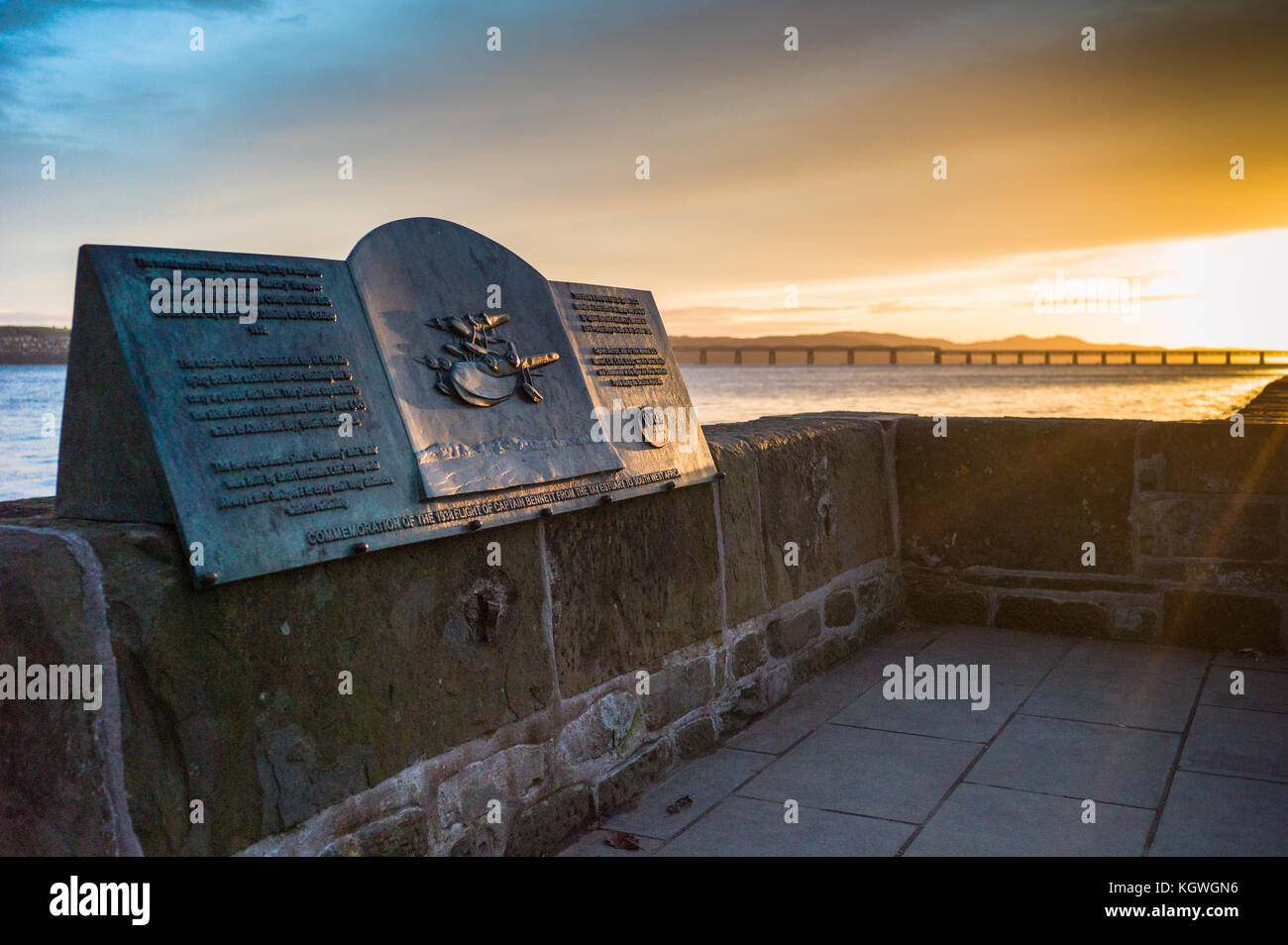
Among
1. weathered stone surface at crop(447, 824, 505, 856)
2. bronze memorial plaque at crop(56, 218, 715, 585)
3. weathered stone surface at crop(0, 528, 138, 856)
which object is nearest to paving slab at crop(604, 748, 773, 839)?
weathered stone surface at crop(447, 824, 505, 856)

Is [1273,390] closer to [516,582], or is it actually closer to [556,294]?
[556,294]

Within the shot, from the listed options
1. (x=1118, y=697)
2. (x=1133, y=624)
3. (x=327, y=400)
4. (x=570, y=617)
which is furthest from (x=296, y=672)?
(x=1133, y=624)

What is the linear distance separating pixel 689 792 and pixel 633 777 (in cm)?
20

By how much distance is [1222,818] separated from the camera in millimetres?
3246

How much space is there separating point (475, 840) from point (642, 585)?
107 centimetres

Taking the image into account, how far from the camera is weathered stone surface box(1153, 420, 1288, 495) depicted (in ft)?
16.3

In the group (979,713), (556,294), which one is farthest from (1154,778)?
(556,294)

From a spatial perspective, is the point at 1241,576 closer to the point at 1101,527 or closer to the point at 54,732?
the point at 1101,527

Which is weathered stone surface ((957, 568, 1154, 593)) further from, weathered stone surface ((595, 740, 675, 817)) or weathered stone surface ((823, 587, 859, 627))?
weathered stone surface ((595, 740, 675, 817))

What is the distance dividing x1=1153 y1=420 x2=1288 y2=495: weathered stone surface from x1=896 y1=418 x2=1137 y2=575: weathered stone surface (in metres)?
0.20

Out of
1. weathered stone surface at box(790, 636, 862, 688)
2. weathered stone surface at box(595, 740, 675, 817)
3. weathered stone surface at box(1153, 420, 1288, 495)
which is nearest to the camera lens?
weathered stone surface at box(595, 740, 675, 817)

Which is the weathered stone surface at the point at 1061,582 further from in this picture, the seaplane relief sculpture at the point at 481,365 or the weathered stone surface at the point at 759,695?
the seaplane relief sculpture at the point at 481,365

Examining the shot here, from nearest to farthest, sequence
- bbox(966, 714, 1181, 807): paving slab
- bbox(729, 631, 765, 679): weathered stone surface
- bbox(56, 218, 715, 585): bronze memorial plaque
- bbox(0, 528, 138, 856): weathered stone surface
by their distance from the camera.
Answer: bbox(0, 528, 138, 856): weathered stone surface → bbox(56, 218, 715, 585): bronze memorial plaque → bbox(966, 714, 1181, 807): paving slab → bbox(729, 631, 765, 679): weathered stone surface

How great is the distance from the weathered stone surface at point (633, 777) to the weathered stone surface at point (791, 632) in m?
0.87
